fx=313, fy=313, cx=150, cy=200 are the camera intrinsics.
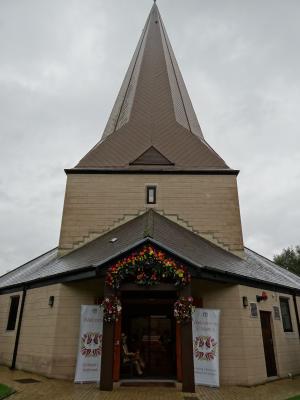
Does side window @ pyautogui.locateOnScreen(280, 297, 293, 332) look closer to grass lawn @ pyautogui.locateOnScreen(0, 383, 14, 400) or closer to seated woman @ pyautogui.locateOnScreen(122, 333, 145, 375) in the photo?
seated woman @ pyautogui.locateOnScreen(122, 333, 145, 375)

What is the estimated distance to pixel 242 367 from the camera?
969cm

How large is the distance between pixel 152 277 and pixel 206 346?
2804mm

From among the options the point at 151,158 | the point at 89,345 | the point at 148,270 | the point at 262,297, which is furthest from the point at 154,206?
the point at 89,345

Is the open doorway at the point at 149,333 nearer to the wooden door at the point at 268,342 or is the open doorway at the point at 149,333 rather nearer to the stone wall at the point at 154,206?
the wooden door at the point at 268,342

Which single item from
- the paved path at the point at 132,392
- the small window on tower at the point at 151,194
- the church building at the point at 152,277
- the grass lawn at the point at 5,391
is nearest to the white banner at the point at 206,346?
the paved path at the point at 132,392

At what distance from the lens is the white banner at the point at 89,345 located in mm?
9344

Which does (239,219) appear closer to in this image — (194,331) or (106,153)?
(194,331)

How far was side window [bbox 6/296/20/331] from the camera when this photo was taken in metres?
13.2

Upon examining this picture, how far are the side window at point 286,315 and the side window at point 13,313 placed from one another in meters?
11.1

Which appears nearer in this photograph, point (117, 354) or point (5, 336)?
point (117, 354)

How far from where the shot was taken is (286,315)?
13.1 m

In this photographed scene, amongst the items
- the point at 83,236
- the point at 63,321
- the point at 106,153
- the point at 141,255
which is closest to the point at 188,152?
the point at 106,153

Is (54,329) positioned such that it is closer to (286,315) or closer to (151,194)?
(151,194)

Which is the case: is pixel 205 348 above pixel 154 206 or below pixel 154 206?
below
